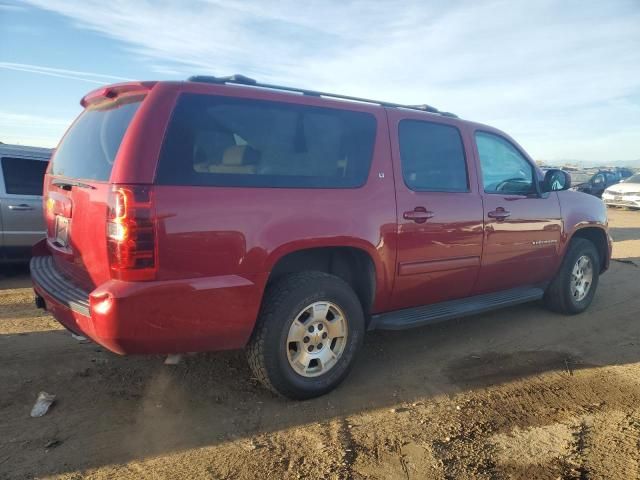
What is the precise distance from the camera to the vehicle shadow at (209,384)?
270 cm

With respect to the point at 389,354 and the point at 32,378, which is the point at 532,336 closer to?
the point at 389,354

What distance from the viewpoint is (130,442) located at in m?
2.68

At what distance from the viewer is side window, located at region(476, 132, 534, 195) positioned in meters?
4.29

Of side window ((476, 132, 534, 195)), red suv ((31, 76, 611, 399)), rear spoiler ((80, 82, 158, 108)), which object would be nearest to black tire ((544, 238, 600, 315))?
side window ((476, 132, 534, 195))

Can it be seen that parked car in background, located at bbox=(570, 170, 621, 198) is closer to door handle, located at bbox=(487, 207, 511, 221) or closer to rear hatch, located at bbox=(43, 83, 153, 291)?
door handle, located at bbox=(487, 207, 511, 221)

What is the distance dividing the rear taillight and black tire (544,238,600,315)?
429cm

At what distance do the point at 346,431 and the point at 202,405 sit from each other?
0.95 meters

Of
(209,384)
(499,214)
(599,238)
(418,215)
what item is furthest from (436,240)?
(599,238)

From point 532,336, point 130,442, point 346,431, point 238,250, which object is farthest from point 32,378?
point 532,336

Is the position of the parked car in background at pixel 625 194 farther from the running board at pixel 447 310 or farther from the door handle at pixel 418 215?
the door handle at pixel 418 215

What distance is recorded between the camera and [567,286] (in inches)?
202

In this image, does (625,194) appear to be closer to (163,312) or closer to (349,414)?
(349,414)

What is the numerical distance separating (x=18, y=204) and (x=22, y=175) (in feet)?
1.35

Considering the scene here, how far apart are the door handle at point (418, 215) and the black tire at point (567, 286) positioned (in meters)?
2.32
